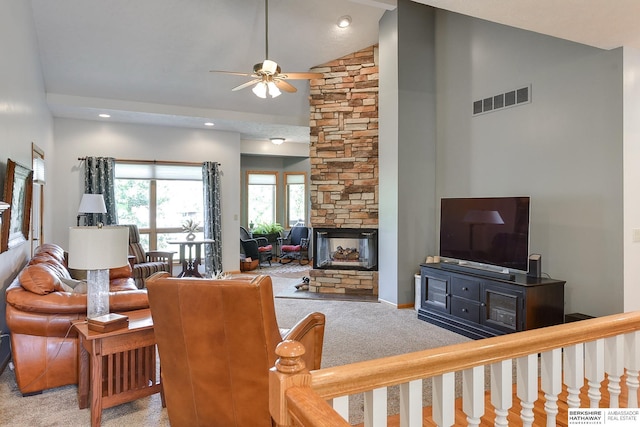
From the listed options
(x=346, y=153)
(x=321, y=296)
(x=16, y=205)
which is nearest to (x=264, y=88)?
(x=346, y=153)

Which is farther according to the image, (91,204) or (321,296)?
(91,204)

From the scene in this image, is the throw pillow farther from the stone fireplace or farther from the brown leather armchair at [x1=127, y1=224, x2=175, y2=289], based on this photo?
the stone fireplace

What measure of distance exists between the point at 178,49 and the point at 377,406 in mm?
5613

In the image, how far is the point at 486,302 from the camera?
402cm

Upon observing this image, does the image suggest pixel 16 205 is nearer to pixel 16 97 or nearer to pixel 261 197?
pixel 16 97

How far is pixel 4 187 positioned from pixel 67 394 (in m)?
1.75

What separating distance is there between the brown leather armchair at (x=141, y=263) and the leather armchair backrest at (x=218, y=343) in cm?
404

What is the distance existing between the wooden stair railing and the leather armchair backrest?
2.58 ft

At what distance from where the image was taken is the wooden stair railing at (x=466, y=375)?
1.08 meters

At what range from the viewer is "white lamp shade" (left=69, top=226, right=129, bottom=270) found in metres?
2.43

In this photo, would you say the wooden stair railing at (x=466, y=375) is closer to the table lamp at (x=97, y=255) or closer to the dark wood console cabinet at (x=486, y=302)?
the table lamp at (x=97, y=255)

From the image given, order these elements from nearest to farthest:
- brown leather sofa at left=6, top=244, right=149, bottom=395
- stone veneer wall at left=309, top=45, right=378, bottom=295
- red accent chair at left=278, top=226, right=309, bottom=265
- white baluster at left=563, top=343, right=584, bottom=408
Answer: white baluster at left=563, top=343, right=584, bottom=408 < brown leather sofa at left=6, top=244, right=149, bottom=395 < stone veneer wall at left=309, top=45, right=378, bottom=295 < red accent chair at left=278, top=226, right=309, bottom=265

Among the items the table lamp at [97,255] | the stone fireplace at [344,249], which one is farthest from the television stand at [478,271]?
the table lamp at [97,255]

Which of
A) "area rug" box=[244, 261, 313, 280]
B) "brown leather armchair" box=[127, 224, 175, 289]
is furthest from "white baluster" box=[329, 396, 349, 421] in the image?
"area rug" box=[244, 261, 313, 280]
